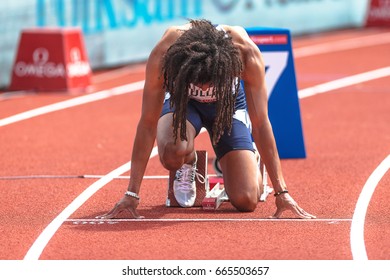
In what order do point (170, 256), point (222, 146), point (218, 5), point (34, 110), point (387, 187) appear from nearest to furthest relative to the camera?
point (170, 256) → point (222, 146) → point (387, 187) → point (34, 110) → point (218, 5)

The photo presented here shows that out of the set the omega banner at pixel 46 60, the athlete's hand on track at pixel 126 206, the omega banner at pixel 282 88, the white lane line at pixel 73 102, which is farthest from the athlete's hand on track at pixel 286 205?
the omega banner at pixel 46 60

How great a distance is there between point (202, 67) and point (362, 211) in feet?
5.63

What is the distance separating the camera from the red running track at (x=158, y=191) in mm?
7043

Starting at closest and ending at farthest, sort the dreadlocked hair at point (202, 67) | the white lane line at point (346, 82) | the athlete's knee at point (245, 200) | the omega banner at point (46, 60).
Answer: the dreadlocked hair at point (202, 67) → the athlete's knee at point (245, 200) → the omega banner at point (46, 60) → the white lane line at point (346, 82)

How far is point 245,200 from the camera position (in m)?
8.08

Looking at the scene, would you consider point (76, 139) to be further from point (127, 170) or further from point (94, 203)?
point (94, 203)

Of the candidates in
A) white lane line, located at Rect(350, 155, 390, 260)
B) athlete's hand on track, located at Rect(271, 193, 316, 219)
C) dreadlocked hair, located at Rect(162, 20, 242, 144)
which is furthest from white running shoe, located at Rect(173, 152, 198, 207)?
white lane line, located at Rect(350, 155, 390, 260)

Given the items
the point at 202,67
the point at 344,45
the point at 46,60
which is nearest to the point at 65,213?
the point at 202,67

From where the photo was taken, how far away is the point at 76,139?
38.7 feet

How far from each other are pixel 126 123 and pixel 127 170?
113 inches

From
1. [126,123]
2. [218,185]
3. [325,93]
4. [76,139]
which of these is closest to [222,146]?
[218,185]

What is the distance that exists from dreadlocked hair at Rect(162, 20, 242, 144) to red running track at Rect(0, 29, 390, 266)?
2.77 feet

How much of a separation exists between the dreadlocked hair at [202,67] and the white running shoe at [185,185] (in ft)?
2.12

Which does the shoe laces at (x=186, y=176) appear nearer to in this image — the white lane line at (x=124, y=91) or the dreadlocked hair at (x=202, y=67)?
the dreadlocked hair at (x=202, y=67)
